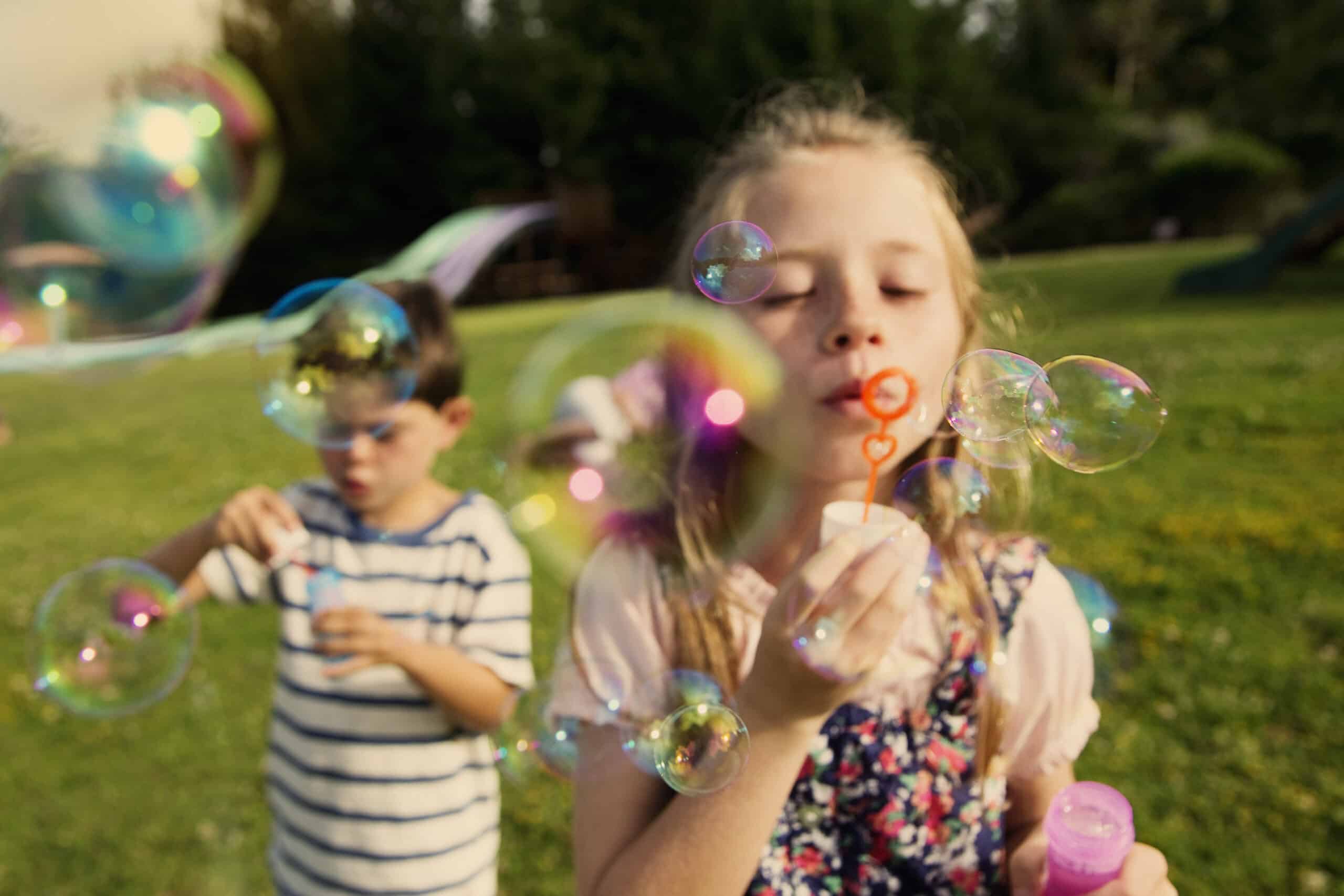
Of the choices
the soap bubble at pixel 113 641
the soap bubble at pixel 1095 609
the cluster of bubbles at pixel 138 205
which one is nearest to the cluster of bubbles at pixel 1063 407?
the soap bubble at pixel 1095 609

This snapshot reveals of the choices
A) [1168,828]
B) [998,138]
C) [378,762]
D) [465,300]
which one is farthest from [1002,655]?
[998,138]

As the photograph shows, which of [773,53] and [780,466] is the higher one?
[780,466]

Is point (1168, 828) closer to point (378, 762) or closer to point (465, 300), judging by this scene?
point (378, 762)

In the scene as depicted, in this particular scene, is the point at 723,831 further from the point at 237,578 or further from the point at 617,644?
the point at 237,578

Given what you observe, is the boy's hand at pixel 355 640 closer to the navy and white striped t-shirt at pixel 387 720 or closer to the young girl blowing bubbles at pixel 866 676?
the navy and white striped t-shirt at pixel 387 720

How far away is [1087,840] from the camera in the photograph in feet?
3.76

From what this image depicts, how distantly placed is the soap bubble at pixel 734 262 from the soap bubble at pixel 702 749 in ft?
1.70

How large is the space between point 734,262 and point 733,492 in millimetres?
320

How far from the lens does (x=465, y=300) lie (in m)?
20.0

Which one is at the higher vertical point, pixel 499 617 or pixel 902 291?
pixel 902 291

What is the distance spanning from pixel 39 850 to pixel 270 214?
21905mm

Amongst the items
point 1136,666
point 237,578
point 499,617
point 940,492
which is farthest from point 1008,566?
point 1136,666

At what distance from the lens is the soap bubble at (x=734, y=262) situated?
1317mm

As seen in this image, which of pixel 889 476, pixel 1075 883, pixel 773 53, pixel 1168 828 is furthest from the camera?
pixel 773 53
